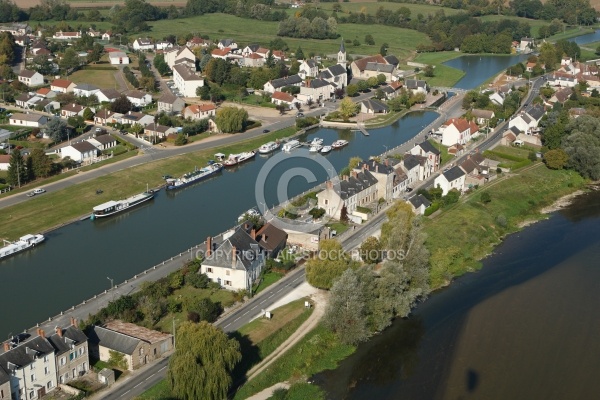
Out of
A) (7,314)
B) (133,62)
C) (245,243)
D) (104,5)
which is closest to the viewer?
(7,314)

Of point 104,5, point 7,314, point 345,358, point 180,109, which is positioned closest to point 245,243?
point 345,358

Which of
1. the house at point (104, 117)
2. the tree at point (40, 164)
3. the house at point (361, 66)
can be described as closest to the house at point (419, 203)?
the tree at point (40, 164)

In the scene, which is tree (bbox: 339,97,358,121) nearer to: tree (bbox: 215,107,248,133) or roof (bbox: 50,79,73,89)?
tree (bbox: 215,107,248,133)

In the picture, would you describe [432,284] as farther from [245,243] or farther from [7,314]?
[7,314]

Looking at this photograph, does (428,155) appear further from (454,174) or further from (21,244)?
(21,244)

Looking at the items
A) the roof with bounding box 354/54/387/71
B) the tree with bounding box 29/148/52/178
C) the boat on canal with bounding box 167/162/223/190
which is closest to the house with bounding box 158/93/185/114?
the boat on canal with bounding box 167/162/223/190
